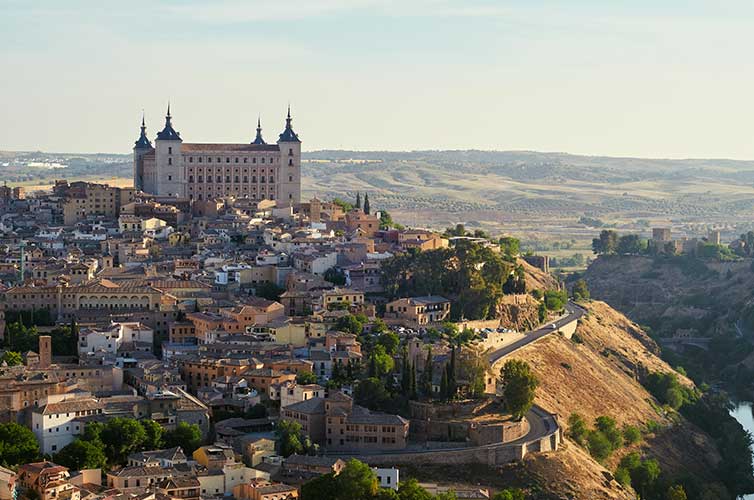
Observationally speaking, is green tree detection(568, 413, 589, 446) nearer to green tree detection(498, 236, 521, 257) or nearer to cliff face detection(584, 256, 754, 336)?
green tree detection(498, 236, 521, 257)

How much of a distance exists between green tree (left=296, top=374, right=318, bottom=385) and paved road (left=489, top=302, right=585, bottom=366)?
908 centimetres

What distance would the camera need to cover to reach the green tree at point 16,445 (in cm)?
4444

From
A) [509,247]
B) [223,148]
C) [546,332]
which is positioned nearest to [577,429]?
[546,332]

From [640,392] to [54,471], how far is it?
3456 centimetres

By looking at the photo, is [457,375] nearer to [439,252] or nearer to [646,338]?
[439,252]

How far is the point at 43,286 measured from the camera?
60.0m

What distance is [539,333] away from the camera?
68.9 meters

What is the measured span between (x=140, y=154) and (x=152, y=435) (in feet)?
165

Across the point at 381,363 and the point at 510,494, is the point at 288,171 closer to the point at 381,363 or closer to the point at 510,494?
the point at 381,363

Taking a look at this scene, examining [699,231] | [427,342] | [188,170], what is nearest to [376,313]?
[427,342]

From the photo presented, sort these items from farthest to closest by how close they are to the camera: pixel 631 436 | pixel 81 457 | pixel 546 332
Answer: pixel 546 332
pixel 631 436
pixel 81 457

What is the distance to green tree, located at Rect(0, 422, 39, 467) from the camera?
44438 millimetres

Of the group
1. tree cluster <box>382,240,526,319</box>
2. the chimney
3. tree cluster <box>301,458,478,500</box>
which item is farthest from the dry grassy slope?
the chimney

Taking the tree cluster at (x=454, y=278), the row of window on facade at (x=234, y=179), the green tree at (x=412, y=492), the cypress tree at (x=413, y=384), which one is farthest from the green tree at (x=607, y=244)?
the green tree at (x=412, y=492)
